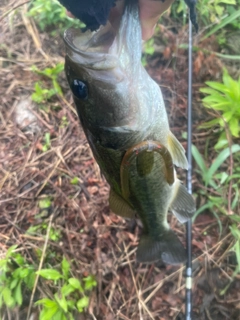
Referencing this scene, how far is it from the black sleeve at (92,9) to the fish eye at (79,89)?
21cm

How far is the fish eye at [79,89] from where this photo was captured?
1.23 metres

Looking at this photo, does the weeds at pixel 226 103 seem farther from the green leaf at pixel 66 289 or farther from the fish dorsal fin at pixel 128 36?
the green leaf at pixel 66 289

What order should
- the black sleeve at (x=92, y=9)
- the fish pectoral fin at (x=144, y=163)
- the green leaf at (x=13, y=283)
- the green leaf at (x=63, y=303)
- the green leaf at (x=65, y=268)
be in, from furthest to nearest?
1. the green leaf at (x=65, y=268)
2. the green leaf at (x=13, y=283)
3. the green leaf at (x=63, y=303)
4. the fish pectoral fin at (x=144, y=163)
5. the black sleeve at (x=92, y=9)

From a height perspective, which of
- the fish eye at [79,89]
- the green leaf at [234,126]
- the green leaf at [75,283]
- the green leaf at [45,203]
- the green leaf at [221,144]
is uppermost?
the fish eye at [79,89]

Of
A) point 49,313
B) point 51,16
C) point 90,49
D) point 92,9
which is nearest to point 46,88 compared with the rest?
point 51,16

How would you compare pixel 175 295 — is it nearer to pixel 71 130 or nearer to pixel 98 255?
Result: pixel 98 255

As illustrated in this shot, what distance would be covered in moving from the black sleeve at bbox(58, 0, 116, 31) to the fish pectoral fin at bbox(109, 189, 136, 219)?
0.82 metres

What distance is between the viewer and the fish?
117cm

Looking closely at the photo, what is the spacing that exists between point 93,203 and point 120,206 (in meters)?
0.82

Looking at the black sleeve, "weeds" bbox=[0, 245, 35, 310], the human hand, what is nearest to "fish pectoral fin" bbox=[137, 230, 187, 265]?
"weeds" bbox=[0, 245, 35, 310]

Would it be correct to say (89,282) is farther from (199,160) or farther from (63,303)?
(199,160)

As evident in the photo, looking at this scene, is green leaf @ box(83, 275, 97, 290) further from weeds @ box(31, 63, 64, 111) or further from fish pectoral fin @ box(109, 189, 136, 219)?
weeds @ box(31, 63, 64, 111)

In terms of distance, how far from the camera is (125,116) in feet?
4.40

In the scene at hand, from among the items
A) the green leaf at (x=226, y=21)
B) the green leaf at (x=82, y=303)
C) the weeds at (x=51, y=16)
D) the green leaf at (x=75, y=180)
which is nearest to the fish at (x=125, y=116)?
the green leaf at (x=82, y=303)
